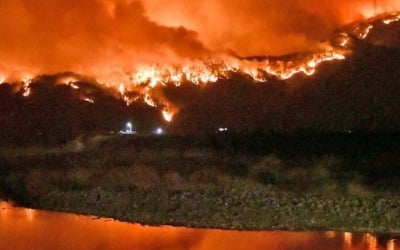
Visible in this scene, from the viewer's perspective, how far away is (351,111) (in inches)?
1177

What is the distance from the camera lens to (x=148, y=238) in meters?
13.0

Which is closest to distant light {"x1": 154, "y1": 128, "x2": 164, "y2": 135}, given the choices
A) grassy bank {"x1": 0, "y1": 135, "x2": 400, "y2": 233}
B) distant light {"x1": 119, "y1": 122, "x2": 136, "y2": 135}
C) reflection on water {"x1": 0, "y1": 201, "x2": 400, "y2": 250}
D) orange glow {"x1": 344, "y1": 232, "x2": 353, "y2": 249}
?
distant light {"x1": 119, "y1": 122, "x2": 136, "y2": 135}

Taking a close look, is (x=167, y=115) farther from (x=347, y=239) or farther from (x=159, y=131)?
(x=347, y=239)

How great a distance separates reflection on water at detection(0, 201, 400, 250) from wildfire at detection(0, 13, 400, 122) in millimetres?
17302

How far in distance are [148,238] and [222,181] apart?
602 cm

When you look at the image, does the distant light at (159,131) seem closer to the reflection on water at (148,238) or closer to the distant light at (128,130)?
the distant light at (128,130)

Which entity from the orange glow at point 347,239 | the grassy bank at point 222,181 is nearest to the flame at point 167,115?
the grassy bank at point 222,181

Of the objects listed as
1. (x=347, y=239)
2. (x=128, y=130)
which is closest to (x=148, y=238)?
(x=347, y=239)

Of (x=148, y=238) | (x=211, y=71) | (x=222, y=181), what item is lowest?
(x=148, y=238)

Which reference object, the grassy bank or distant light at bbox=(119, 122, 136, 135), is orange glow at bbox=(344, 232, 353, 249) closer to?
the grassy bank

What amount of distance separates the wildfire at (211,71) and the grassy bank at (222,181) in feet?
19.8

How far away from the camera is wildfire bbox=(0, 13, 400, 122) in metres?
32.2

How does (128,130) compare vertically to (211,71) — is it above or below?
below

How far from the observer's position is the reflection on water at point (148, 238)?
39.9ft
